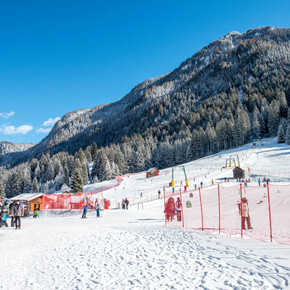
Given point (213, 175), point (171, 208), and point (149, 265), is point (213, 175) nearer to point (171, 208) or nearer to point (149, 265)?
point (171, 208)

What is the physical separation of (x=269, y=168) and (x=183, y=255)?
52157 millimetres

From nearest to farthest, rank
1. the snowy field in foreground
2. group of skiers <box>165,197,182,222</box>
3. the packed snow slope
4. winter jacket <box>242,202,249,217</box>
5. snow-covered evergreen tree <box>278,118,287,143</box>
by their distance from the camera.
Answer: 1. the snowy field in foreground
2. winter jacket <box>242,202,249,217</box>
3. group of skiers <box>165,197,182,222</box>
4. the packed snow slope
5. snow-covered evergreen tree <box>278,118,287,143</box>

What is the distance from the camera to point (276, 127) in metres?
91.2

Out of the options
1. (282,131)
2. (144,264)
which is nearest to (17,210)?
(144,264)

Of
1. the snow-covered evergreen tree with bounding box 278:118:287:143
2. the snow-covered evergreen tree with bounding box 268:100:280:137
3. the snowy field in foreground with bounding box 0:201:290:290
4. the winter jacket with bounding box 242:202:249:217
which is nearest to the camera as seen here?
the snowy field in foreground with bounding box 0:201:290:290

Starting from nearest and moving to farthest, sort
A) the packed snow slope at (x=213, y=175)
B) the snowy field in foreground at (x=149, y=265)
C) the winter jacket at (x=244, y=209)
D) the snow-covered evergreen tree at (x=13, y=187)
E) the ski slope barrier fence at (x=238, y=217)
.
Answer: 1. the snowy field in foreground at (x=149, y=265)
2. the winter jacket at (x=244, y=209)
3. the ski slope barrier fence at (x=238, y=217)
4. the packed snow slope at (x=213, y=175)
5. the snow-covered evergreen tree at (x=13, y=187)

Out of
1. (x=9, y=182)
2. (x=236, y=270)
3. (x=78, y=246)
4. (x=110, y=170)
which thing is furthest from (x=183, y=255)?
(x=9, y=182)

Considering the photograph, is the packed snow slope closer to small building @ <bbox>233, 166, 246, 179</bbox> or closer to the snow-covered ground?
small building @ <bbox>233, 166, 246, 179</bbox>

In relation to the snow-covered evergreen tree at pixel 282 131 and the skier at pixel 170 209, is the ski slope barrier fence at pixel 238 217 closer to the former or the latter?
the skier at pixel 170 209

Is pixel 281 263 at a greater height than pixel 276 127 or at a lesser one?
lesser

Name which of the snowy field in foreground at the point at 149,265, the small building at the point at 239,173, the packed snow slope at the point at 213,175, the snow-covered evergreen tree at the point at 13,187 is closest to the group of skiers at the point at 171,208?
the snowy field in foreground at the point at 149,265

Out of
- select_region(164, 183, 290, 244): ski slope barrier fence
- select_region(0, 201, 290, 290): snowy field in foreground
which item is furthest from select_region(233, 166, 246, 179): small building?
select_region(0, 201, 290, 290): snowy field in foreground

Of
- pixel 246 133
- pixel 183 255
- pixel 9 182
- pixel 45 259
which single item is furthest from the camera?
pixel 246 133

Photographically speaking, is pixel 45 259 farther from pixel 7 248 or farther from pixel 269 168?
pixel 269 168
